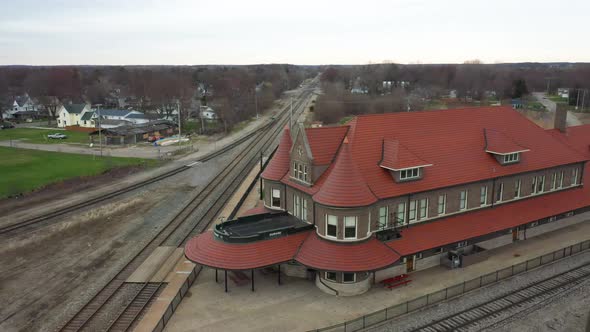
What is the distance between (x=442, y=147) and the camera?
114 feet

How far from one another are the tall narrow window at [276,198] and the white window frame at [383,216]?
27.5 feet

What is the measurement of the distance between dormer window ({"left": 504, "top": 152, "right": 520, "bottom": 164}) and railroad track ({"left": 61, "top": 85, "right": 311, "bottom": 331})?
26.1 meters

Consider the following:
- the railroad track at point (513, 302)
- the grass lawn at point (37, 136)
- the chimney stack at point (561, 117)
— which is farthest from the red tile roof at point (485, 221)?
the grass lawn at point (37, 136)

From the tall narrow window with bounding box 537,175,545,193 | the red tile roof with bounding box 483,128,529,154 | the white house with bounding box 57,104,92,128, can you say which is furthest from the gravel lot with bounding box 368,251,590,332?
the white house with bounding box 57,104,92,128

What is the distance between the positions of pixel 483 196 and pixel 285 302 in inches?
703

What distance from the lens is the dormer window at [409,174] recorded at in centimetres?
3125

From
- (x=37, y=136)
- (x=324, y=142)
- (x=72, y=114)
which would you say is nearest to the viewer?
(x=324, y=142)

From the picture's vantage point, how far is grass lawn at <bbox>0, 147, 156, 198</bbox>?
5803cm

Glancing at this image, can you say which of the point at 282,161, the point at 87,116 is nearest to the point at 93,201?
the point at 282,161

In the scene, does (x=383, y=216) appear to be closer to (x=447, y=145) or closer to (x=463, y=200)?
(x=463, y=200)

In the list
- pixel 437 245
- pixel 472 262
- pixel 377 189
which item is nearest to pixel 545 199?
pixel 472 262

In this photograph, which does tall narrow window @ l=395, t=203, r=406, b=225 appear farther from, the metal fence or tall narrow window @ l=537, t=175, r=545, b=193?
tall narrow window @ l=537, t=175, r=545, b=193

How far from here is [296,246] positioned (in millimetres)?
29156

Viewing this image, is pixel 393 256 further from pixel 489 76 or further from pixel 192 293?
pixel 489 76
